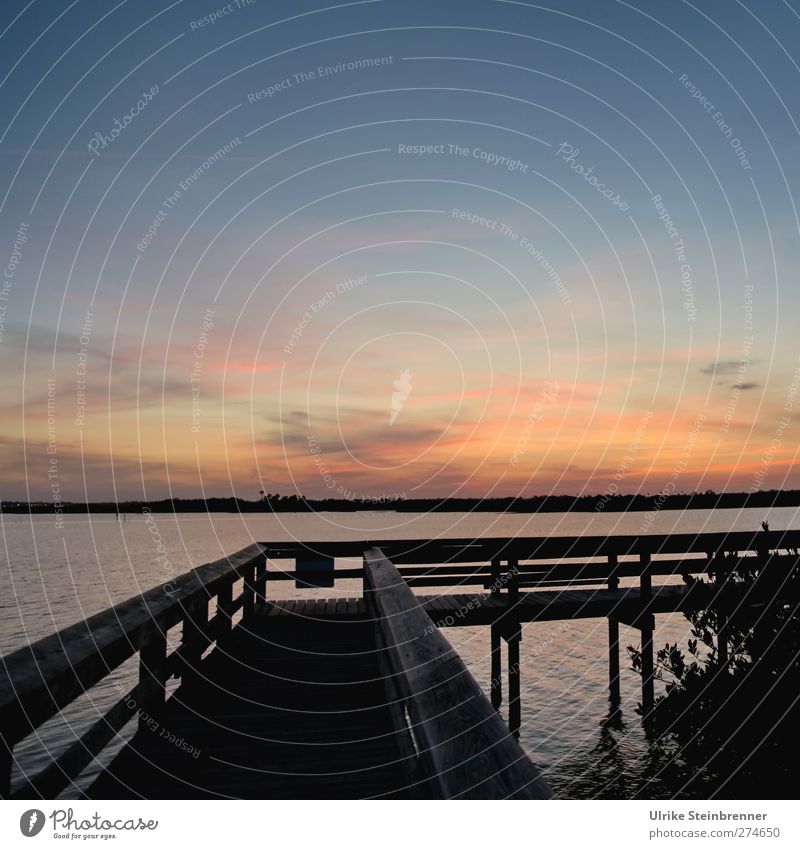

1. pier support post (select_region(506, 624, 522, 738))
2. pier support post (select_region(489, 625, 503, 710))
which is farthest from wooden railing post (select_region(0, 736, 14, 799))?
pier support post (select_region(489, 625, 503, 710))

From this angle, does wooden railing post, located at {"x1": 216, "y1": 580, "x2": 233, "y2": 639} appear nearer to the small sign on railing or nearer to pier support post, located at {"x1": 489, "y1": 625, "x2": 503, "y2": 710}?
the small sign on railing

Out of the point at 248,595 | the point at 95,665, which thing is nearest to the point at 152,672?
the point at 95,665

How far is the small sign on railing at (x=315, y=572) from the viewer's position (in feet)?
46.5

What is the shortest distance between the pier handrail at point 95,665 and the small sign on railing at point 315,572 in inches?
242

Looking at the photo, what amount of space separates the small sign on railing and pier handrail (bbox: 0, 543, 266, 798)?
615 centimetres

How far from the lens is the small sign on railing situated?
14.2 meters

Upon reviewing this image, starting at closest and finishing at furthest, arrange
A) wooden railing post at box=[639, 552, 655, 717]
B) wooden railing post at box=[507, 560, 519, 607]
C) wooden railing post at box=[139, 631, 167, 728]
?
wooden railing post at box=[139, 631, 167, 728]
wooden railing post at box=[639, 552, 655, 717]
wooden railing post at box=[507, 560, 519, 607]

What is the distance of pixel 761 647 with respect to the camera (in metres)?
5.90

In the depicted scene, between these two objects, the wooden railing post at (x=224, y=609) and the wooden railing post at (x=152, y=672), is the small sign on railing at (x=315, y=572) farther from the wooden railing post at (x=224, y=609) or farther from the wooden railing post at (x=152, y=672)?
the wooden railing post at (x=152, y=672)

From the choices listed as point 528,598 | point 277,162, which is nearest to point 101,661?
point 277,162

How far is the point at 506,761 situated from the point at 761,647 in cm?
450

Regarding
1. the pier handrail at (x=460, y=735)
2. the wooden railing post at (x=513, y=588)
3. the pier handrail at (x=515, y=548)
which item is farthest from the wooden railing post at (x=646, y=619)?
the pier handrail at (x=460, y=735)

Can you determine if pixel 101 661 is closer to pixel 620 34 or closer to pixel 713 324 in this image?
pixel 620 34

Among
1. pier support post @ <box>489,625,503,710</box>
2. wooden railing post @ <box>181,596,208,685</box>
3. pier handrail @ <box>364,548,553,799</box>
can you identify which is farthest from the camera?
pier support post @ <box>489,625,503,710</box>
